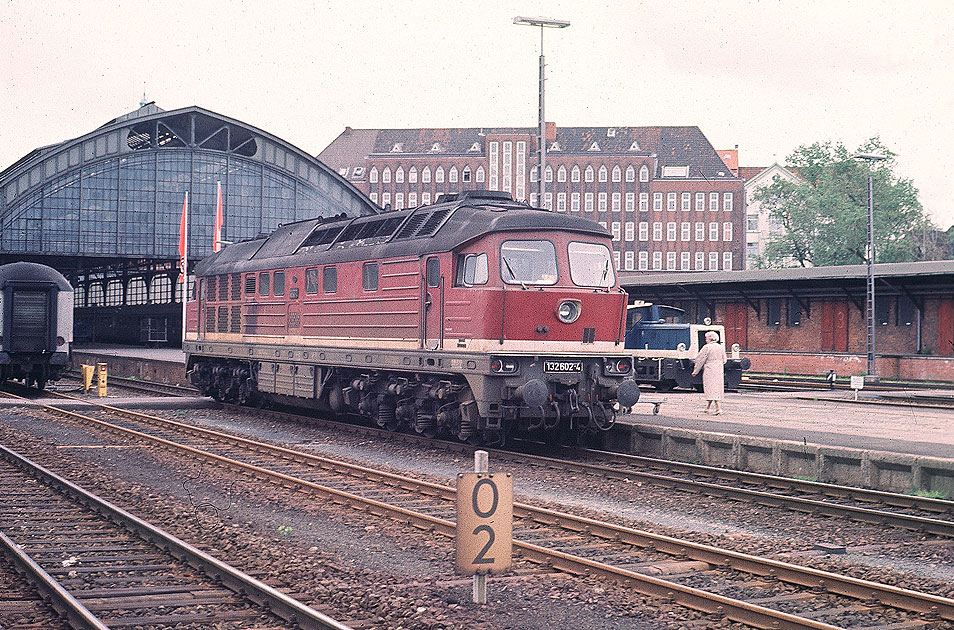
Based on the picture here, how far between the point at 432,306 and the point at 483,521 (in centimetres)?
962

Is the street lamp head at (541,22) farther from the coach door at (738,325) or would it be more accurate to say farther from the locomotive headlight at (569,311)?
the coach door at (738,325)

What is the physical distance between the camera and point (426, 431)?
59.8 ft

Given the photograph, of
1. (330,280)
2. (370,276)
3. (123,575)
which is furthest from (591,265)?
(123,575)

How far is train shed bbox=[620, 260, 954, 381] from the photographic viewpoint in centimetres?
3859

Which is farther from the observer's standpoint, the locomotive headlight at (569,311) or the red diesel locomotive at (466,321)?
the locomotive headlight at (569,311)

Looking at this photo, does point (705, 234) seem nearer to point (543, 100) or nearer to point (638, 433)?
point (543, 100)

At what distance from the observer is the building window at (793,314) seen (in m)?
43.4

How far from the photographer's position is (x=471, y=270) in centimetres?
1631

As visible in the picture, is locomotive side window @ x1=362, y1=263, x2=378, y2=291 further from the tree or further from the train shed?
the tree

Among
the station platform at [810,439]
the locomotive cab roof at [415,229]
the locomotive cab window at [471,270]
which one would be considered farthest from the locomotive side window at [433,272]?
the station platform at [810,439]

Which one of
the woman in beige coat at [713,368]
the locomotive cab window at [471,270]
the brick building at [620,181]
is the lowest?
the woman in beige coat at [713,368]

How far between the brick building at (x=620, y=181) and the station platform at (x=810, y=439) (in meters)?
91.0

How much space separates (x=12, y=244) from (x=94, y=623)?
53.3 meters

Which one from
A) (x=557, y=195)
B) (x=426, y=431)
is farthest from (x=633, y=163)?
(x=426, y=431)
